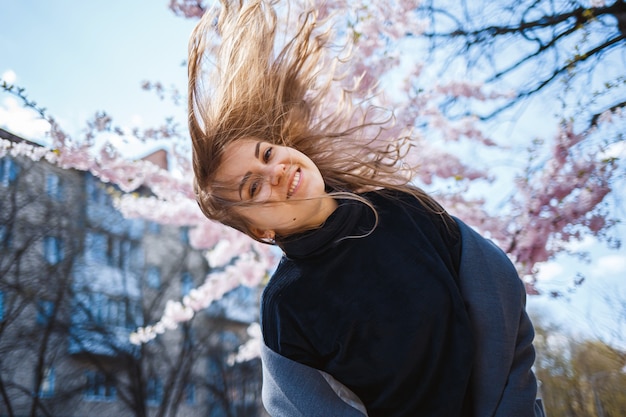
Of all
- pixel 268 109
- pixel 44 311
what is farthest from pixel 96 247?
pixel 268 109

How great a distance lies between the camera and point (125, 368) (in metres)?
11.1

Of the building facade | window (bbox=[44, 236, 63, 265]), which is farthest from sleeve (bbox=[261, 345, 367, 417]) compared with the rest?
window (bbox=[44, 236, 63, 265])

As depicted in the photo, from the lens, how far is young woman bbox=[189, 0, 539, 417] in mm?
1168

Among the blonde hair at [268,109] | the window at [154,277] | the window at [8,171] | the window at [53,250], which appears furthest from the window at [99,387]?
the blonde hair at [268,109]

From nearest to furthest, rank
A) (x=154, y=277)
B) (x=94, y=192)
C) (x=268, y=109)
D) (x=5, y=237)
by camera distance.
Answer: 1. (x=268, y=109)
2. (x=5, y=237)
3. (x=94, y=192)
4. (x=154, y=277)

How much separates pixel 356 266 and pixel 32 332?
30.9 feet

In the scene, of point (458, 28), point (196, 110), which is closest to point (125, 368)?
point (458, 28)

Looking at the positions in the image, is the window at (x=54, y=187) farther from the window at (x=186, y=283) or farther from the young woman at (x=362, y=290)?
the young woman at (x=362, y=290)

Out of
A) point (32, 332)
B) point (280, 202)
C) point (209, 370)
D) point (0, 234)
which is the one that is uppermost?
point (0, 234)

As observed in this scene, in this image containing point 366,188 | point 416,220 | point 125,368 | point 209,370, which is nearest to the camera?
point 416,220

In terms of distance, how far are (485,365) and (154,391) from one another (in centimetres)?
1150

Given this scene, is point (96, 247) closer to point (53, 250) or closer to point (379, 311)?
point (53, 250)

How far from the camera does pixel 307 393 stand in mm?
1222

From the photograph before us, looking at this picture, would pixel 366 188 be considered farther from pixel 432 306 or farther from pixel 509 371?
pixel 509 371
